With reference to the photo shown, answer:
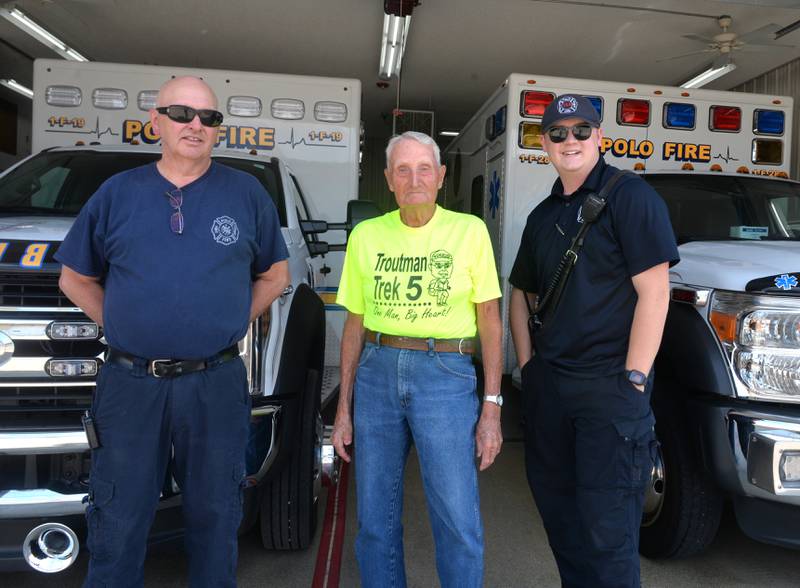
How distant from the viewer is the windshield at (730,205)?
4.16 metres

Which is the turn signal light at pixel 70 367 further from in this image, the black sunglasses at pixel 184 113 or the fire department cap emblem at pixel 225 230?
the black sunglasses at pixel 184 113

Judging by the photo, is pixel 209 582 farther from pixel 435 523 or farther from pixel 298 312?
pixel 298 312

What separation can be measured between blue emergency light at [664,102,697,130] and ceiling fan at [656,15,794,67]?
276 cm

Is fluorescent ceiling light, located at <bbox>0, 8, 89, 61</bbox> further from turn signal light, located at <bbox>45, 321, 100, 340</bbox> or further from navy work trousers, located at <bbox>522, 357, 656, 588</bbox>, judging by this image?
navy work trousers, located at <bbox>522, 357, 656, 588</bbox>

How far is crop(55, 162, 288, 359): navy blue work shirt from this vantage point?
201 centimetres

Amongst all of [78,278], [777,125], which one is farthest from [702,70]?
[78,278]

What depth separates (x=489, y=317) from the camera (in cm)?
221

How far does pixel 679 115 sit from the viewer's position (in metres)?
5.23

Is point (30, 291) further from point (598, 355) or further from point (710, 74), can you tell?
point (710, 74)

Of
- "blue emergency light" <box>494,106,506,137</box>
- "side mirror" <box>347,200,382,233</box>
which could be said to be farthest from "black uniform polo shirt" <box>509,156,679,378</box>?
"blue emergency light" <box>494,106,506,137</box>

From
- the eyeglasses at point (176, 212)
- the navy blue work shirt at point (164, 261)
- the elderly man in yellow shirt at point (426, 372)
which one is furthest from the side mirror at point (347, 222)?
the eyeglasses at point (176, 212)

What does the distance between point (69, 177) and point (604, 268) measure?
2.98 metres

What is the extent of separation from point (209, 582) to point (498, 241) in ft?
12.1

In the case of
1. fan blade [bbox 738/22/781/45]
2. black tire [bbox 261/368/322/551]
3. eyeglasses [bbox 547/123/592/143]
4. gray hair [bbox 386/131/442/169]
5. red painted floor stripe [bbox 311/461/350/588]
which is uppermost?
fan blade [bbox 738/22/781/45]
